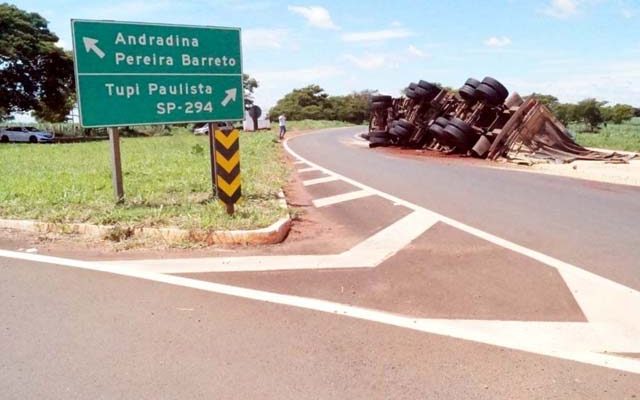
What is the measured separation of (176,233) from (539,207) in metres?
5.80


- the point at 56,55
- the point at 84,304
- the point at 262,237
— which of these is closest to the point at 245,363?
the point at 84,304

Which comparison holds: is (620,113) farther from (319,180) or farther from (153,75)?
(153,75)

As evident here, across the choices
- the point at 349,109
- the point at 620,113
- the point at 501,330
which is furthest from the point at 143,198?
the point at 349,109

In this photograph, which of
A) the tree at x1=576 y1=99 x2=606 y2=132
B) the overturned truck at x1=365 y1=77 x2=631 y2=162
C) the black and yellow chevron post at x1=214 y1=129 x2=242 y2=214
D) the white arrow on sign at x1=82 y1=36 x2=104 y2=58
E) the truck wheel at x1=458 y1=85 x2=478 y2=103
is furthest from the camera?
the tree at x1=576 y1=99 x2=606 y2=132

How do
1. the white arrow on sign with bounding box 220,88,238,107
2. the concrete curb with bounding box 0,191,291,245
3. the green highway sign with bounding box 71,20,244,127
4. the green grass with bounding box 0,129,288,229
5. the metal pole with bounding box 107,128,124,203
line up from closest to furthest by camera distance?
the concrete curb with bounding box 0,191,291,245
the green grass with bounding box 0,129,288,229
the green highway sign with bounding box 71,20,244,127
the metal pole with bounding box 107,128,124,203
the white arrow on sign with bounding box 220,88,238,107

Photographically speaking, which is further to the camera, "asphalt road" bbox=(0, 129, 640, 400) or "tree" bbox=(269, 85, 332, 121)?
"tree" bbox=(269, 85, 332, 121)

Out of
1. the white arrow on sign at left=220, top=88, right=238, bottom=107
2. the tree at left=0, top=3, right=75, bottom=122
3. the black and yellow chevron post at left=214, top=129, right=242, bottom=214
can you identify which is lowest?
the black and yellow chevron post at left=214, top=129, right=242, bottom=214

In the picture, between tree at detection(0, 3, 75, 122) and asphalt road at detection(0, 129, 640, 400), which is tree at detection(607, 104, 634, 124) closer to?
tree at detection(0, 3, 75, 122)

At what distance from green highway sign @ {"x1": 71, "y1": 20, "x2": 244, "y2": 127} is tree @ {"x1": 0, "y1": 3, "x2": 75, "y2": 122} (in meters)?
39.0

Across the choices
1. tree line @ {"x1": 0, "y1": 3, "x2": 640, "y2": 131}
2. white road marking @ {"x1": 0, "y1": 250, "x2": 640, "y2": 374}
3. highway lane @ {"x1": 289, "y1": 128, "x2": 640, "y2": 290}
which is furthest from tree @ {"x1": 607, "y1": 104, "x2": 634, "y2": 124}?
white road marking @ {"x1": 0, "y1": 250, "x2": 640, "y2": 374}

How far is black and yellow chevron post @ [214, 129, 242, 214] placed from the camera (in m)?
7.56

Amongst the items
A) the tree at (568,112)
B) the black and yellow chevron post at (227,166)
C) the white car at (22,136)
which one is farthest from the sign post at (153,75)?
the tree at (568,112)

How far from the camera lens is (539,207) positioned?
880 centimetres

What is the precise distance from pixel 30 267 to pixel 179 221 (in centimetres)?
197
